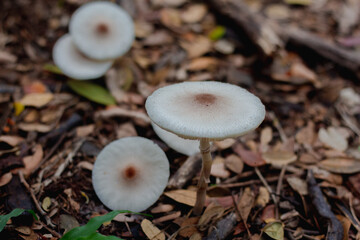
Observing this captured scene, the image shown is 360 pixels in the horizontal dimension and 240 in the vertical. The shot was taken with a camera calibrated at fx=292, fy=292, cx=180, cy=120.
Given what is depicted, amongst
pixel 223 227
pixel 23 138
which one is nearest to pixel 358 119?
pixel 223 227

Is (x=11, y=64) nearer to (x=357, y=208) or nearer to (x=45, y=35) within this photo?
(x=45, y=35)

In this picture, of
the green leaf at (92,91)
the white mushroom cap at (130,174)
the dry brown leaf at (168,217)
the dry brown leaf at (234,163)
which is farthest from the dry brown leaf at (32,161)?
the dry brown leaf at (234,163)

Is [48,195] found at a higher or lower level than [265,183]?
higher

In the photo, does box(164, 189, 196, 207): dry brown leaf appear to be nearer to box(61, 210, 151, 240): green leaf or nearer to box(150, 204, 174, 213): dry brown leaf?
box(150, 204, 174, 213): dry brown leaf

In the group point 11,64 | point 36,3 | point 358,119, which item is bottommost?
point 358,119

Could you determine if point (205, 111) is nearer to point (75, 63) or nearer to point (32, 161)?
point (32, 161)

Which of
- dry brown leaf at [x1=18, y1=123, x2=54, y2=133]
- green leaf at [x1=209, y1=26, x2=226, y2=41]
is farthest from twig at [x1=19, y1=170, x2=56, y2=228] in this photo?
green leaf at [x1=209, y1=26, x2=226, y2=41]

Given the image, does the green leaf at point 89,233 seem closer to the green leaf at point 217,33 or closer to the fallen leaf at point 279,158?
the fallen leaf at point 279,158
